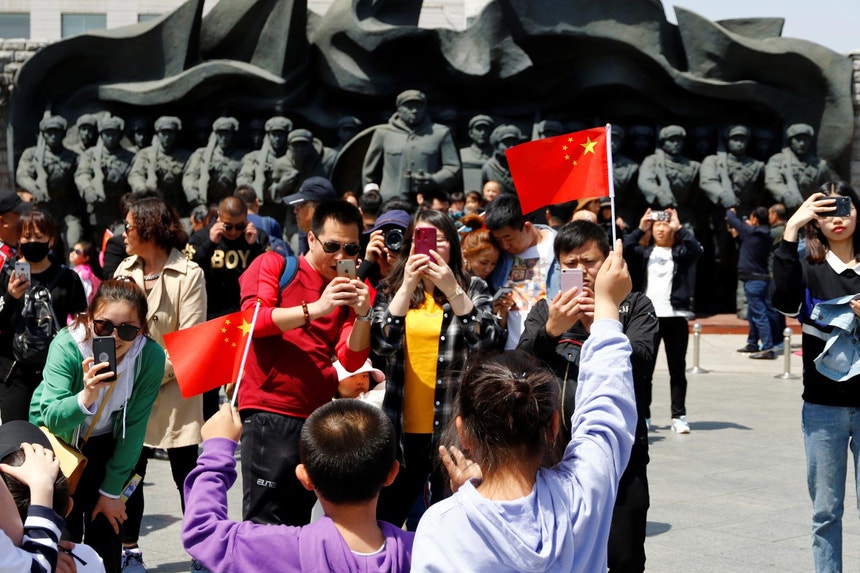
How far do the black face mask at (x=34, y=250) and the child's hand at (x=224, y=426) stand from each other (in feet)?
9.61

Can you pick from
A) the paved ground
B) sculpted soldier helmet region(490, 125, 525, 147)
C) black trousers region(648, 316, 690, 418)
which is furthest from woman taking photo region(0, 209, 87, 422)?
sculpted soldier helmet region(490, 125, 525, 147)

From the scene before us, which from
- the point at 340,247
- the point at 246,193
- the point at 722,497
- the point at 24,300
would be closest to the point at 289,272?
the point at 340,247

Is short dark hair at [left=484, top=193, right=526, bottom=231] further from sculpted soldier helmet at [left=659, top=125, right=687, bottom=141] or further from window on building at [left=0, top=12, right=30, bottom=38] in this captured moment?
window on building at [left=0, top=12, right=30, bottom=38]

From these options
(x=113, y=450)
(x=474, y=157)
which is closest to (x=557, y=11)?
(x=474, y=157)

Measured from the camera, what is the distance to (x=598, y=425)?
8.55 feet

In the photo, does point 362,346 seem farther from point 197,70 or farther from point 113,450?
point 197,70

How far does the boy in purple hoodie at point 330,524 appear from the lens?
2.85 meters

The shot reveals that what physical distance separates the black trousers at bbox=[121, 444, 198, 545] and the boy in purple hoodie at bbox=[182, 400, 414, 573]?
7.47 ft

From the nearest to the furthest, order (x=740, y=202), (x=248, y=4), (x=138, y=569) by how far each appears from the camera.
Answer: (x=138, y=569)
(x=740, y=202)
(x=248, y=4)

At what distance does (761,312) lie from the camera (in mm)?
14219

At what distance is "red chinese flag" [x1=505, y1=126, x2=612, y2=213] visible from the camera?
167 inches

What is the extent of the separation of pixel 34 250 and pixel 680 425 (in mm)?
5144

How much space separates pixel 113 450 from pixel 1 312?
1.52 m

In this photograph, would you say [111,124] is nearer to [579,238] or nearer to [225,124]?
[225,124]
